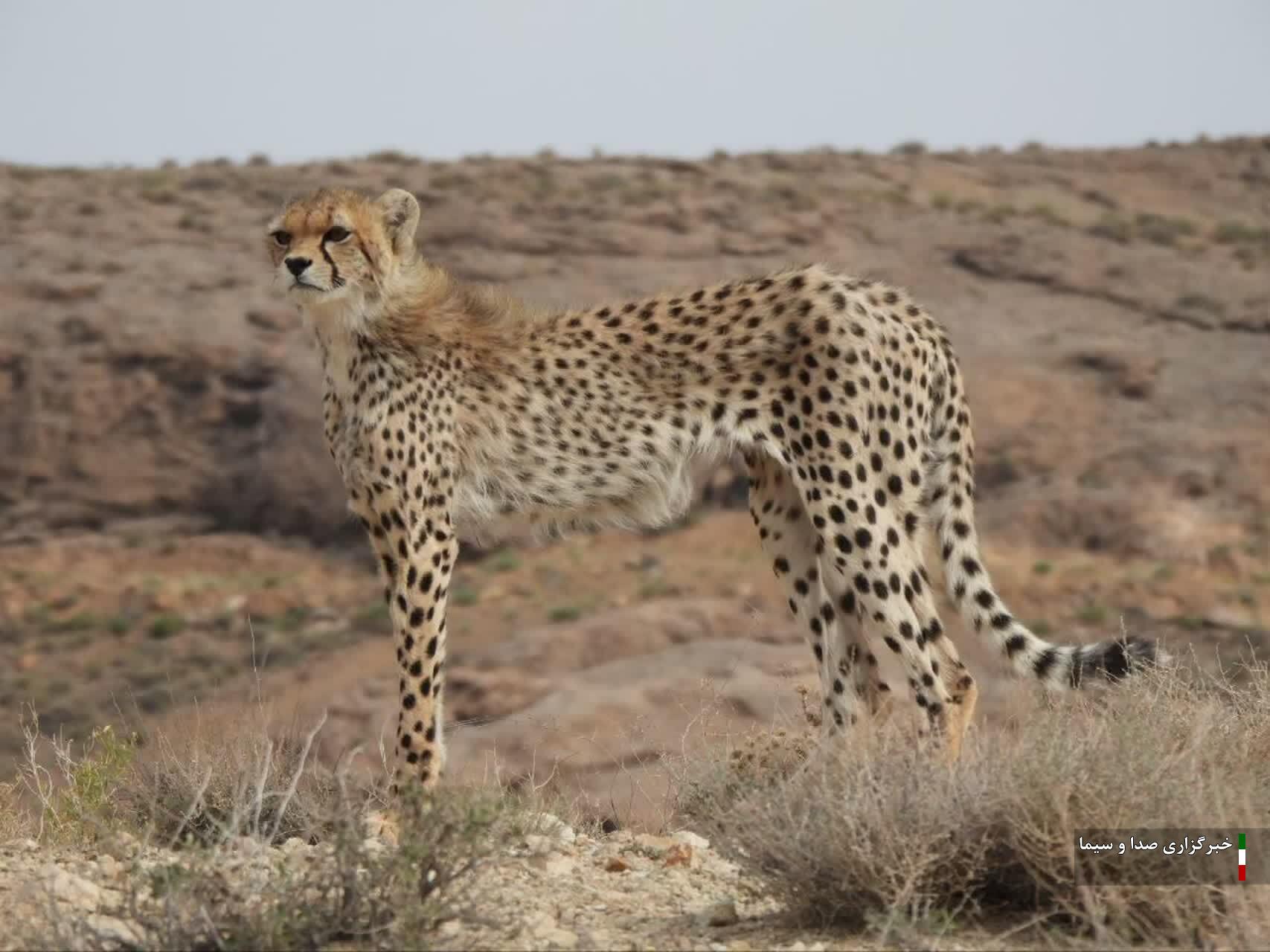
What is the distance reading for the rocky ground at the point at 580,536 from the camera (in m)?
20.9

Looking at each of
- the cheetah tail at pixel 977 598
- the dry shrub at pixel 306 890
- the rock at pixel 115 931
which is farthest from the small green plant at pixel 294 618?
the rock at pixel 115 931

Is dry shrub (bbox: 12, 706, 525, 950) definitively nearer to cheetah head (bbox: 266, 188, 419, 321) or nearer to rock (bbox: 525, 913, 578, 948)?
rock (bbox: 525, 913, 578, 948)

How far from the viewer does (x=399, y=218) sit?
6.56 meters

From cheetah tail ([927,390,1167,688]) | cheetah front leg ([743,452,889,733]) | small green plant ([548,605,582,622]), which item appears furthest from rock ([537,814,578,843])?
small green plant ([548,605,582,622])

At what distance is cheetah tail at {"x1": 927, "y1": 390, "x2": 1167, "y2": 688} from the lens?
5602mm

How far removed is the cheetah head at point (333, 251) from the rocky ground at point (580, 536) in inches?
351

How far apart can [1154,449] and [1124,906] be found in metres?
22.2

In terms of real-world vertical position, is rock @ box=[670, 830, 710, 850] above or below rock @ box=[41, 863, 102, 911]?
below

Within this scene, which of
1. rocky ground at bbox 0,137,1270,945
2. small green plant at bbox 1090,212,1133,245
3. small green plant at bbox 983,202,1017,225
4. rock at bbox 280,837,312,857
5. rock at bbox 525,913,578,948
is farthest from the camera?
small green plant at bbox 983,202,1017,225

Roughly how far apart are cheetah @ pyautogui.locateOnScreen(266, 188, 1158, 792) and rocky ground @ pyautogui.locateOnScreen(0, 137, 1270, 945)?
8.74 m

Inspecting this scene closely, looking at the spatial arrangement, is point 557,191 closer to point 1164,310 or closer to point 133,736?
point 1164,310

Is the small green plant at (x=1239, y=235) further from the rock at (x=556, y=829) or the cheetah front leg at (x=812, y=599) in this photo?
the rock at (x=556, y=829)

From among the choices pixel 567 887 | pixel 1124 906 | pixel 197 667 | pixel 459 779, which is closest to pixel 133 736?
pixel 459 779

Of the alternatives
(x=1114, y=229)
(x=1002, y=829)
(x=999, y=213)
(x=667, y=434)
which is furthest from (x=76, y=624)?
(x=1002, y=829)
